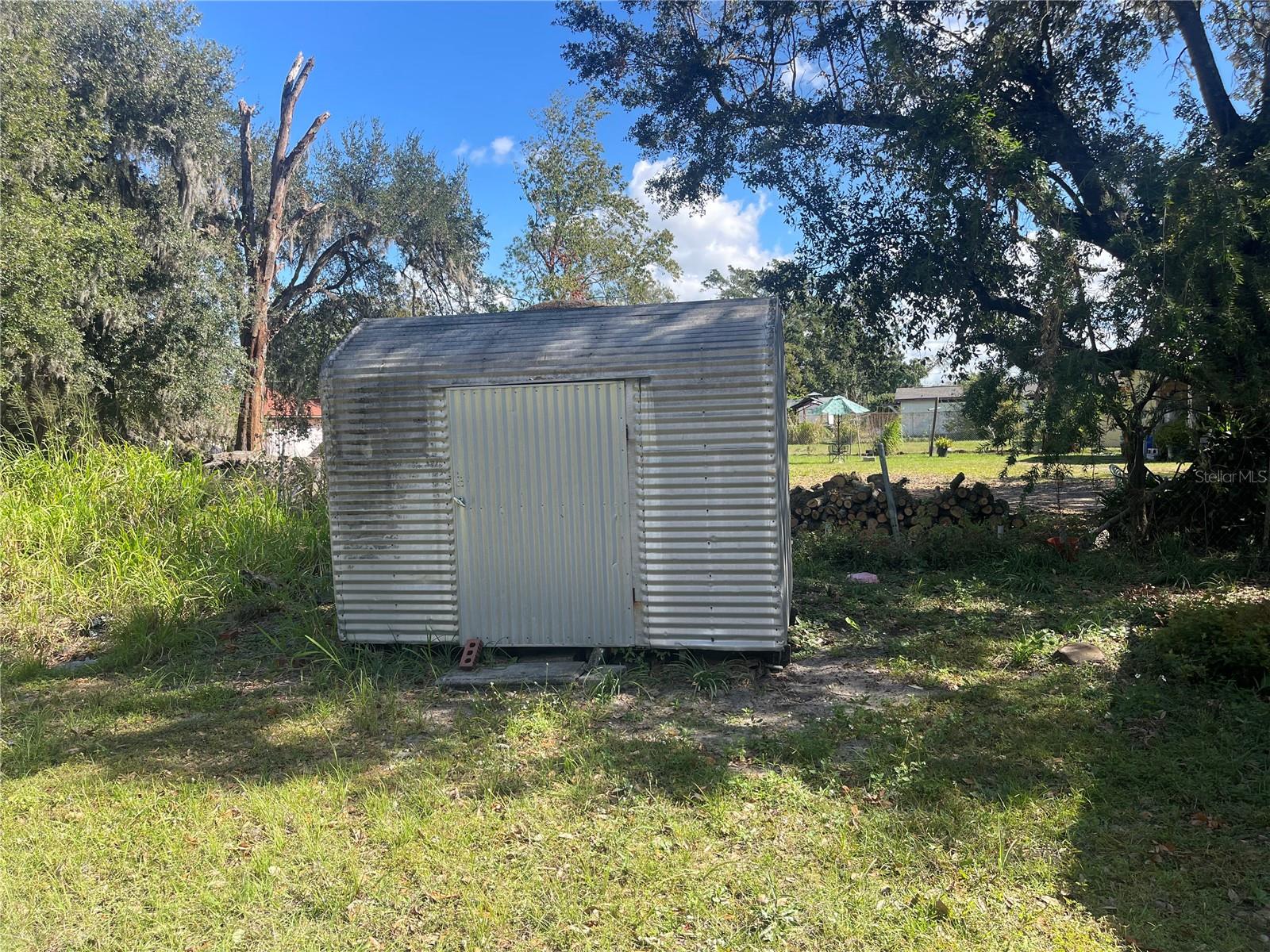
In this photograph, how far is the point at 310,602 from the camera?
7.36 meters

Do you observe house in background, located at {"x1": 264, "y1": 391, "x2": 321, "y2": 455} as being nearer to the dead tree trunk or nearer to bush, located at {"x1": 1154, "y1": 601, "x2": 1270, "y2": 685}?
the dead tree trunk

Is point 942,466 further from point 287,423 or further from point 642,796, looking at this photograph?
point 642,796

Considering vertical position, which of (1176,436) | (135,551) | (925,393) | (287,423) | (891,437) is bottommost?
(135,551)

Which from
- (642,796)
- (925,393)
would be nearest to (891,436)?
(925,393)

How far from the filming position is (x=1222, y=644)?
4895 mm

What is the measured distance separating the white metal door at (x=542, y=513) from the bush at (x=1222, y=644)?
11.9 ft

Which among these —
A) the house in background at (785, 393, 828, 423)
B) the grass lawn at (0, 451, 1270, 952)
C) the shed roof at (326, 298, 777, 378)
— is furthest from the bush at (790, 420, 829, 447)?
the shed roof at (326, 298, 777, 378)

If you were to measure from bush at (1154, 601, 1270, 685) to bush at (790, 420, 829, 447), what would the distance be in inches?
1099

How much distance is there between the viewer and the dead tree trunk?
50.9ft

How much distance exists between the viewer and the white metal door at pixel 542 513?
217 inches

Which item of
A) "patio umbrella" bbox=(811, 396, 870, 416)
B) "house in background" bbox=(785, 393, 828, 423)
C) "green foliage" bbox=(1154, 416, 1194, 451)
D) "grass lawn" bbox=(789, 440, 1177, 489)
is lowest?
"grass lawn" bbox=(789, 440, 1177, 489)

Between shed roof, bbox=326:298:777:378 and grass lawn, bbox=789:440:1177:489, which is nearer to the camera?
shed roof, bbox=326:298:777:378

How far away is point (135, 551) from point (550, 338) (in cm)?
492

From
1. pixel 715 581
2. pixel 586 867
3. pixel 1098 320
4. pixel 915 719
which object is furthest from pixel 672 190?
pixel 586 867
